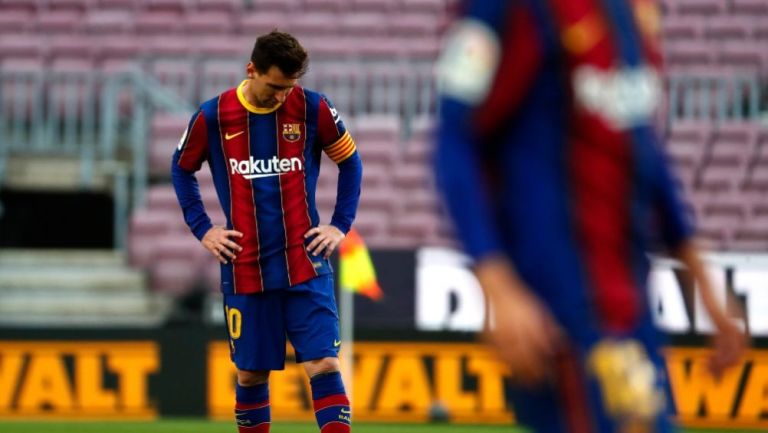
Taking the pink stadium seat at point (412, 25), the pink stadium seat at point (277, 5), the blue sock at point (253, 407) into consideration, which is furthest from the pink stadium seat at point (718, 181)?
the blue sock at point (253, 407)

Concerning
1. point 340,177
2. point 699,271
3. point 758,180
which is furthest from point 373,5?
point 699,271

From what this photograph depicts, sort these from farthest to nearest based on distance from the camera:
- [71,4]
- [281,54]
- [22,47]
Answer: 1. [71,4]
2. [22,47]
3. [281,54]

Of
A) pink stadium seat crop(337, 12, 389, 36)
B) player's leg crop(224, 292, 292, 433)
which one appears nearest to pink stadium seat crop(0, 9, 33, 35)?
pink stadium seat crop(337, 12, 389, 36)

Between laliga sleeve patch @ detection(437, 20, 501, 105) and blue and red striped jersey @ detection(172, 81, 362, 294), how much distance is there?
3.11 metres

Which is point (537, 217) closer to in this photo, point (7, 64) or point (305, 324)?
point (305, 324)

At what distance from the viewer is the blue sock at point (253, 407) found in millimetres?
6016

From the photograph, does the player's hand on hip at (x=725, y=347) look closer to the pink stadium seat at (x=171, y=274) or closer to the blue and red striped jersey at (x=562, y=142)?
the blue and red striped jersey at (x=562, y=142)

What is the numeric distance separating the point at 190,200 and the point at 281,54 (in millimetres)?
1017

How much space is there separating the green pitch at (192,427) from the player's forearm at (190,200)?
12.9 ft

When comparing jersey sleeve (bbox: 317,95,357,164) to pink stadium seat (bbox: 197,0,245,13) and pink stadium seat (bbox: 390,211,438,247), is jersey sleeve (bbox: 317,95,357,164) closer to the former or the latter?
pink stadium seat (bbox: 390,211,438,247)

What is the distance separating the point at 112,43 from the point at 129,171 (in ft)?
7.41

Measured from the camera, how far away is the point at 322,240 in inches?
232

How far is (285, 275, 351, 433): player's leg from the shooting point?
579cm

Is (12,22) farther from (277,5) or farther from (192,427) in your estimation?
(192,427)
